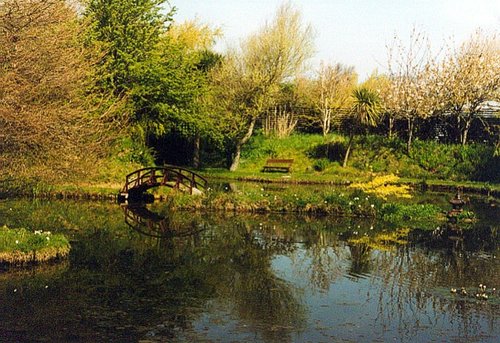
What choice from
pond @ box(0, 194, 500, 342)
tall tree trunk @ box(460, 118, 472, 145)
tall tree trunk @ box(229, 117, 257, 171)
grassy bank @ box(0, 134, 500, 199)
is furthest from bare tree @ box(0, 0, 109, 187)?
tall tree trunk @ box(460, 118, 472, 145)

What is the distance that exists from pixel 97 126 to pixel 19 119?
470 centimetres

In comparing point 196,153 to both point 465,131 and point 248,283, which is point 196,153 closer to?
point 465,131

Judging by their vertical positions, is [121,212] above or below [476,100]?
below

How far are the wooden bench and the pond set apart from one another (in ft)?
70.8

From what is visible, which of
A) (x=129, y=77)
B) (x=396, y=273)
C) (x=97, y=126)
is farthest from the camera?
(x=129, y=77)

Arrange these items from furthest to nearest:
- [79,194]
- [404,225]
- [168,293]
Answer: [79,194]
[404,225]
[168,293]

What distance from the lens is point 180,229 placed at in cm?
2222

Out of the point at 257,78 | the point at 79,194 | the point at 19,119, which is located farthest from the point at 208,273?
the point at 257,78

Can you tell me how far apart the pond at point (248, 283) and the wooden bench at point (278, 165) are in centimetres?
2159

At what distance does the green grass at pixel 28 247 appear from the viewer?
602 inches

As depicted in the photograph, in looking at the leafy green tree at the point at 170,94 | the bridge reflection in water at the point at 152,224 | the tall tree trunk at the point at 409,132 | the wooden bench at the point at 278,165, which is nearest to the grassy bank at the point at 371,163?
the tall tree trunk at the point at 409,132

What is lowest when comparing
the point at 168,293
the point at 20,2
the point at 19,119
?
the point at 168,293

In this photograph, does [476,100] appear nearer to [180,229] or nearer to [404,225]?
[404,225]

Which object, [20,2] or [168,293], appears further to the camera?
[20,2]
